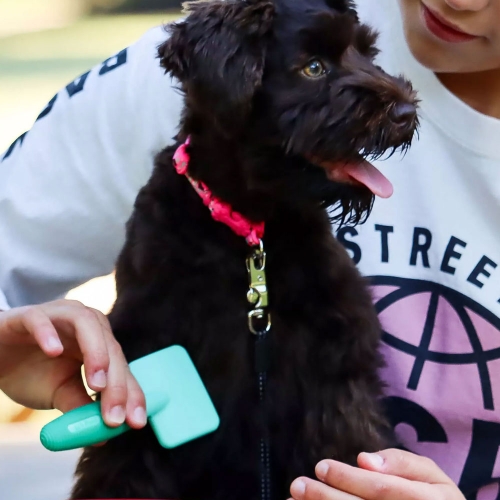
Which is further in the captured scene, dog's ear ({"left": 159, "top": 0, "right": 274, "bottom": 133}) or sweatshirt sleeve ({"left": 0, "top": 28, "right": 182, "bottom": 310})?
sweatshirt sleeve ({"left": 0, "top": 28, "right": 182, "bottom": 310})

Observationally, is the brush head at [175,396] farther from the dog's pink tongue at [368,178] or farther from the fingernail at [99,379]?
the dog's pink tongue at [368,178]

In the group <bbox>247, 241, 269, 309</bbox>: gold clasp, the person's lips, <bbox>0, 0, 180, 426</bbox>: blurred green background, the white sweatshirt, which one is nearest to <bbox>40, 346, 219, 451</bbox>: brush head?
<bbox>247, 241, 269, 309</bbox>: gold clasp

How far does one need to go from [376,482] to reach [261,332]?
0.74ft

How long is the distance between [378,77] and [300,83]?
10cm

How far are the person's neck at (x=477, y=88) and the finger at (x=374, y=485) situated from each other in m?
0.58

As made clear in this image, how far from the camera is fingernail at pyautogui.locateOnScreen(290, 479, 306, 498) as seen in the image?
2.61 feet

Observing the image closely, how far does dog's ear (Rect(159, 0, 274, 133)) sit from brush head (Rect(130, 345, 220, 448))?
298 millimetres

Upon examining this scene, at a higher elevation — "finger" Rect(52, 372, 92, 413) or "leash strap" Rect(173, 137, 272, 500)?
"leash strap" Rect(173, 137, 272, 500)

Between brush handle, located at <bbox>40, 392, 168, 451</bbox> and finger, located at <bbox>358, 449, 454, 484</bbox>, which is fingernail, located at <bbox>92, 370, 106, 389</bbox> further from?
finger, located at <bbox>358, 449, 454, 484</bbox>

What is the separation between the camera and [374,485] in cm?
80

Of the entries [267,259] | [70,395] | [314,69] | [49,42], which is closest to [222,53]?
[314,69]

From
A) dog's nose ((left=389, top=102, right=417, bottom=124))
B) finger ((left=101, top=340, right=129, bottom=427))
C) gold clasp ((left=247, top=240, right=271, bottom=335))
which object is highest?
dog's nose ((left=389, top=102, right=417, bottom=124))

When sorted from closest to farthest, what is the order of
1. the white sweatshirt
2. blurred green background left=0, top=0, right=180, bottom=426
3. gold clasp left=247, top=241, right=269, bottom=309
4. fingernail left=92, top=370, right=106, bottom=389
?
fingernail left=92, top=370, right=106, bottom=389 → gold clasp left=247, top=241, right=269, bottom=309 → the white sweatshirt → blurred green background left=0, top=0, right=180, bottom=426

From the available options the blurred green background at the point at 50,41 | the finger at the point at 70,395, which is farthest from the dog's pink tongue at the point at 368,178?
the blurred green background at the point at 50,41
